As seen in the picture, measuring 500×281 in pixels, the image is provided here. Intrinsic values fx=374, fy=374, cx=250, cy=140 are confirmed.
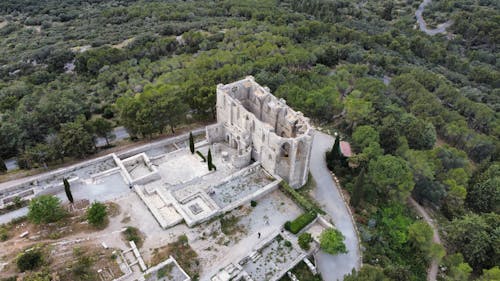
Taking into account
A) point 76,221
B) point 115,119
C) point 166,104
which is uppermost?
point 166,104

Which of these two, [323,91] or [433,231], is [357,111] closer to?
→ [323,91]

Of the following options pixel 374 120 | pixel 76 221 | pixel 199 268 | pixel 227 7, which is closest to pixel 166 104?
pixel 76 221

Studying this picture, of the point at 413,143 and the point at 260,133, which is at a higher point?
the point at 260,133

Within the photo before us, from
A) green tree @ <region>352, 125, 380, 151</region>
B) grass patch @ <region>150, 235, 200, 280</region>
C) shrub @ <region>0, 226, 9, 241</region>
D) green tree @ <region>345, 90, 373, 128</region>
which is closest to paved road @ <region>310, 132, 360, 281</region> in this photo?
green tree @ <region>352, 125, 380, 151</region>

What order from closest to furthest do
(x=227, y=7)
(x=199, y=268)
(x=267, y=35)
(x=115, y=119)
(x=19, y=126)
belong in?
(x=199, y=268)
(x=19, y=126)
(x=115, y=119)
(x=267, y=35)
(x=227, y=7)

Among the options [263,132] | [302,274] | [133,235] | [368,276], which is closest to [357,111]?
[263,132]

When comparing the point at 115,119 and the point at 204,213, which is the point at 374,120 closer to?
the point at 204,213

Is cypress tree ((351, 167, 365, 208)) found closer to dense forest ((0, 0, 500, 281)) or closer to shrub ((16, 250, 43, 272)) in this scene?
dense forest ((0, 0, 500, 281))
